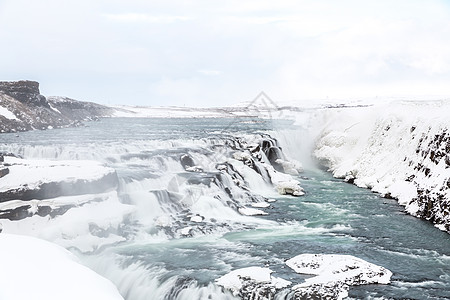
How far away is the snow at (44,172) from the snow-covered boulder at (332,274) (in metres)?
10.7

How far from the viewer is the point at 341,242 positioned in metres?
16.8

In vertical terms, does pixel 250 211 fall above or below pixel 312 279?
below

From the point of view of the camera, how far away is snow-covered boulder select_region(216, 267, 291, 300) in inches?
463

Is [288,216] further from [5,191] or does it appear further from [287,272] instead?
[5,191]

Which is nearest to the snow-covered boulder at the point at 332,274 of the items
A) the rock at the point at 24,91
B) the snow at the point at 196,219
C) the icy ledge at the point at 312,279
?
the icy ledge at the point at 312,279

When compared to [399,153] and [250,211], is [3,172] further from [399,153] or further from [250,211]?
[399,153]

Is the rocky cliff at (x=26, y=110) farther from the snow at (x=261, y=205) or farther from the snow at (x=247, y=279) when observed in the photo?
the snow at (x=247, y=279)

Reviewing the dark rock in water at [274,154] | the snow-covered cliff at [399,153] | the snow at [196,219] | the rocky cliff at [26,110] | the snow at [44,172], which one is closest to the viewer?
the snow at [44,172]

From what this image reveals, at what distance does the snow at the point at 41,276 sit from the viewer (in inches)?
280

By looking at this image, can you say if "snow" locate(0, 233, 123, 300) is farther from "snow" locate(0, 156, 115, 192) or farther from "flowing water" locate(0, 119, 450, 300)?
"snow" locate(0, 156, 115, 192)

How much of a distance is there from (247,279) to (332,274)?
278cm

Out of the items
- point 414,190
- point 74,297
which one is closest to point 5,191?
point 74,297

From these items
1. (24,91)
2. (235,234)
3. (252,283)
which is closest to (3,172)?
(235,234)

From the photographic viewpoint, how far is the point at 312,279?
40.7 ft
